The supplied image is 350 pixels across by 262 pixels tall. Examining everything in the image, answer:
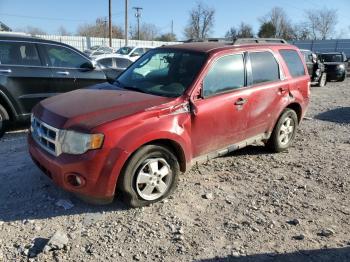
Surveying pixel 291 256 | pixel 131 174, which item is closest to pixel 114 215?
pixel 131 174

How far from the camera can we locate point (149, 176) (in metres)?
4.21

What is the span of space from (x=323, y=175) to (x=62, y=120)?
12.0ft

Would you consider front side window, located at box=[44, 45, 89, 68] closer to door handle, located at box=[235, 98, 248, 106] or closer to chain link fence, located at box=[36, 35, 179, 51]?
door handle, located at box=[235, 98, 248, 106]

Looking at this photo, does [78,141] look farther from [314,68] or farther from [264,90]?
[314,68]

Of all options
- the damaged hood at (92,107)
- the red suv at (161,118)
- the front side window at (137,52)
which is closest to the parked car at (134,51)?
the front side window at (137,52)

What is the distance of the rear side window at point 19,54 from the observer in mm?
6824

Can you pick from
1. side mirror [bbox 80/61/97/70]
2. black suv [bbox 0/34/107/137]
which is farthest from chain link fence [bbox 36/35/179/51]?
black suv [bbox 0/34/107/137]

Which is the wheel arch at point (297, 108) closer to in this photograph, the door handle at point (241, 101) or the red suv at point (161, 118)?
the red suv at point (161, 118)

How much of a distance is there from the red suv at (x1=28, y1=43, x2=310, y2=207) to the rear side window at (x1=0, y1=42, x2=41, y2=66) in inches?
99.2

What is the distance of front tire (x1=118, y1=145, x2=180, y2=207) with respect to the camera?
13.1 feet

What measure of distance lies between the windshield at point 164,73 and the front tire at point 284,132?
1954 mm

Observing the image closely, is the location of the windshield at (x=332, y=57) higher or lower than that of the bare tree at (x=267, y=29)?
lower

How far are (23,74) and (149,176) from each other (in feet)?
12.9

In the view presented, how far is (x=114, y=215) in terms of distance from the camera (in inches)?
162
